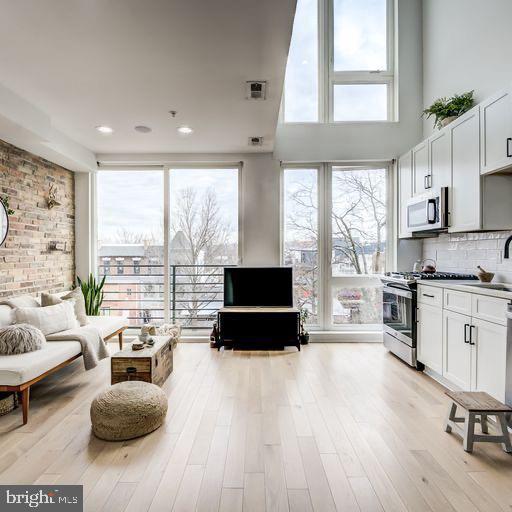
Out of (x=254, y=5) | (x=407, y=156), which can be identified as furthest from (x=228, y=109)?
(x=407, y=156)

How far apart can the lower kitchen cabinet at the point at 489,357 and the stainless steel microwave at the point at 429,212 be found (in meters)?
1.23

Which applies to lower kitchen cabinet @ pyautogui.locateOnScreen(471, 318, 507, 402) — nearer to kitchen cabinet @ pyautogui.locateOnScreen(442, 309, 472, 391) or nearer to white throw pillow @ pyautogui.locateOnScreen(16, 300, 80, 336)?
kitchen cabinet @ pyautogui.locateOnScreen(442, 309, 472, 391)

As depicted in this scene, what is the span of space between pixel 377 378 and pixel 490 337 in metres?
1.17

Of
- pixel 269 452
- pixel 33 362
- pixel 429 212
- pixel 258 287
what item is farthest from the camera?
pixel 258 287

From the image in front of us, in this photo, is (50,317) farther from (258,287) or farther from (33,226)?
(258,287)

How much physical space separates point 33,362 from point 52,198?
234 cm

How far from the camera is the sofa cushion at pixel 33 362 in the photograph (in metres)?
2.35

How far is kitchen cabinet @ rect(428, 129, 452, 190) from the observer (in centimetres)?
336

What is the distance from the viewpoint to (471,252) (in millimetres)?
3506

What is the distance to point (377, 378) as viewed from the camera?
327cm

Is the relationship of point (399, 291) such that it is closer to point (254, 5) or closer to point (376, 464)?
point (376, 464)

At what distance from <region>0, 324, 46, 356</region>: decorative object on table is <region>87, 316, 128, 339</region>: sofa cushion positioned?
789 mm

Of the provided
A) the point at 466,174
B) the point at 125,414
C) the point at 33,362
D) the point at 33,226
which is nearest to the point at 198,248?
the point at 33,226

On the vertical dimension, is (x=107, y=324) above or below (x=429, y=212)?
below
